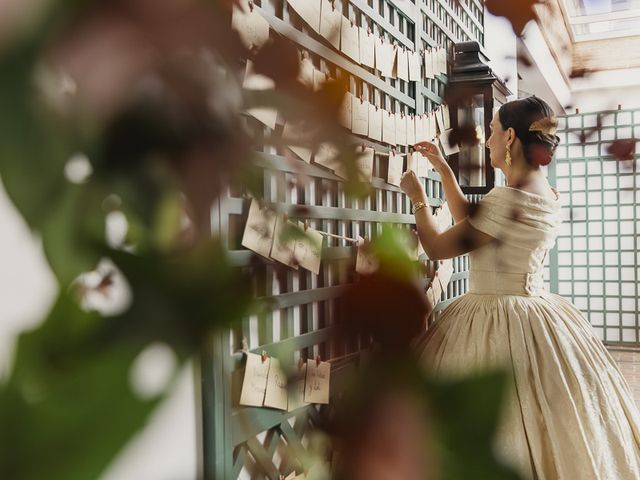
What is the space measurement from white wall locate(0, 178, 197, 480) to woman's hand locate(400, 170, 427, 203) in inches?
36.5

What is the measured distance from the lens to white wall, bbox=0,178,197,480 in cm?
8

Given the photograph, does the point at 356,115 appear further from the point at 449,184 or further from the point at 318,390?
the point at 449,184

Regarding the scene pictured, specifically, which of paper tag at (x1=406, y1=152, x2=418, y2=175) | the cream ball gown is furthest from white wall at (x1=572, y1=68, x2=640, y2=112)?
paper tag at (x1=406, y1=152, x2=418, y2=175)

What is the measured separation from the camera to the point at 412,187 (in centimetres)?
181

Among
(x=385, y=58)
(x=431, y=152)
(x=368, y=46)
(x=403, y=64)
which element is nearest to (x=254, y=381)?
(x=431, y=152)

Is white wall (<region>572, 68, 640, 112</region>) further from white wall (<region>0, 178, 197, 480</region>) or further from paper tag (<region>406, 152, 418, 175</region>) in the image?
paper tag (<region>406, 152, 418, 175</region>)

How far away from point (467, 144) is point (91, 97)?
20cm

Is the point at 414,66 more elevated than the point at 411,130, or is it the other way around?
the point at 414,66

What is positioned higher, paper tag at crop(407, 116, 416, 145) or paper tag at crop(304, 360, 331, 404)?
paper tag at crop(407, 116, 416, 145)

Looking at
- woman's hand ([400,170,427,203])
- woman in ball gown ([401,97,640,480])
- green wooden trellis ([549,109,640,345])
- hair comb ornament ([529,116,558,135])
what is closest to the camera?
hair comb ornament ([529,116,558,135])

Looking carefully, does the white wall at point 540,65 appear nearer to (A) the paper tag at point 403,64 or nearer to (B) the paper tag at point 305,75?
(B) the paper tag at point 305,75

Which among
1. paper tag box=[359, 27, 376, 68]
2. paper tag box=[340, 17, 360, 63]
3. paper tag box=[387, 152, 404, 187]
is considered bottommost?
paper tag box=[340, 17, 360, 63]

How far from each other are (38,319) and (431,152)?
162cm

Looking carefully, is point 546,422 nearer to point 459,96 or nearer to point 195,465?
point 195,465
